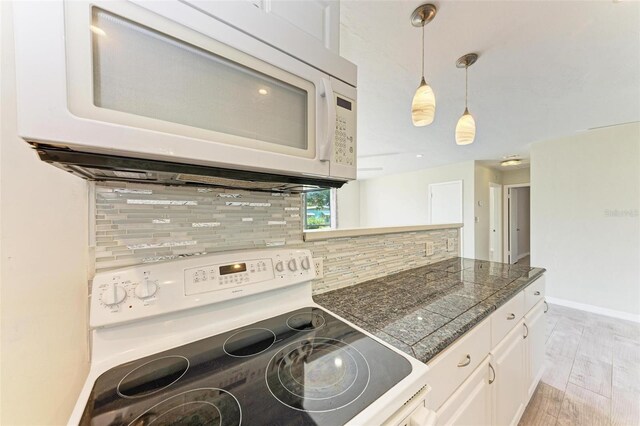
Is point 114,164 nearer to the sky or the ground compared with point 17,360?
nearer to the sky

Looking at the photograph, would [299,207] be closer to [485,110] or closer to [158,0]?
[158,0]

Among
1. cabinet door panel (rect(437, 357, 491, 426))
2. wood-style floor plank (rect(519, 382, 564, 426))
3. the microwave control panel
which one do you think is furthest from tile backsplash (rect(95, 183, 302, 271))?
wood-style floor plank (rect(519, 382, 564, 426))

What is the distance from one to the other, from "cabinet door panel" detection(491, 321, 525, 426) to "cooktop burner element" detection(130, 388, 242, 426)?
1.10m

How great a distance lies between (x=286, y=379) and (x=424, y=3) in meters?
1.75

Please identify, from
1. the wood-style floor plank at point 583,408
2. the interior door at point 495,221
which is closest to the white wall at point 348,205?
the interior door at point 495,221

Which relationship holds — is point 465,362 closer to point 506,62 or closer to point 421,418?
point 421,418

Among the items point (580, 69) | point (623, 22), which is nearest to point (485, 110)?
point (580, 69)

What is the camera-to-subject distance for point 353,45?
1.54 m

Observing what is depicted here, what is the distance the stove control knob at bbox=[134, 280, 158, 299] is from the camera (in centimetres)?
65

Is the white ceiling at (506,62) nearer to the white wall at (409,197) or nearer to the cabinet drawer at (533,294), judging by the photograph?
the cabinet drawer at (533,294)

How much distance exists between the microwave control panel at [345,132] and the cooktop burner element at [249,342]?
621 mm

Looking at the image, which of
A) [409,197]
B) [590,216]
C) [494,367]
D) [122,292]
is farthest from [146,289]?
[409,197]

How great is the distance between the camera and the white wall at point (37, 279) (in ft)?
1.74

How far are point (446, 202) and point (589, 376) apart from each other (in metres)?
3.59
